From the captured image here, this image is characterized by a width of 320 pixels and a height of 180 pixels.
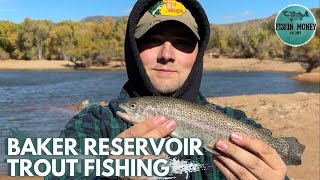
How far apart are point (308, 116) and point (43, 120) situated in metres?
10.4

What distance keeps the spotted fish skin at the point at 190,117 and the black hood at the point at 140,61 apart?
6.7 inches

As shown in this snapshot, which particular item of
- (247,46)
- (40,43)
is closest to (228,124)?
(40,43)

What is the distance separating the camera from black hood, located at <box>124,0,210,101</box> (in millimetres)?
2902

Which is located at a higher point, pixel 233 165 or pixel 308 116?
pixel 233 165

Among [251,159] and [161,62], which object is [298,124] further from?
[251,159]

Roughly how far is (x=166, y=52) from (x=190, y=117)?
47 cm

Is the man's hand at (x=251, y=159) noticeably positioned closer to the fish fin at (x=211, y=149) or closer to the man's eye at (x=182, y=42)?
the fish fin at (x=211, y=149)

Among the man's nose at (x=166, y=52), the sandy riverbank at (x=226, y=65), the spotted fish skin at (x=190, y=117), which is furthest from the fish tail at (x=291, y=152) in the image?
the sandy riverbank at (x=226, y=65)

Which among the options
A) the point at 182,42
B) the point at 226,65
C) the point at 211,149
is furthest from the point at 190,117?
the point at 226,65

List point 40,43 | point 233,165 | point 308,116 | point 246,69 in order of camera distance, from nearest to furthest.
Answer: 1. point 233,165
2. point 308,116
3. point 40,43
4. point 246,69

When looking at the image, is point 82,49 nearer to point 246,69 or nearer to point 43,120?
point 246,69

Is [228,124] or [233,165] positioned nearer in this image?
[233,165]

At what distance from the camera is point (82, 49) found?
76062 millimetres

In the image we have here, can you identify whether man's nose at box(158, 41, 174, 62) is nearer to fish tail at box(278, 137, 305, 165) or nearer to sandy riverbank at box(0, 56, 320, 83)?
fish tail at box(278, 137, 305, 165)
